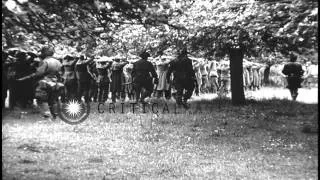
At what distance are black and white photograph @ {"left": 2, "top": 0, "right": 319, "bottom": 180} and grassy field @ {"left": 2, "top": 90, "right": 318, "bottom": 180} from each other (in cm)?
2

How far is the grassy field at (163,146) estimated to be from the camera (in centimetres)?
714

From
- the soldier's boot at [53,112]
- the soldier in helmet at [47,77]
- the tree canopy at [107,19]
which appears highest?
the tree canopy at [107,19]

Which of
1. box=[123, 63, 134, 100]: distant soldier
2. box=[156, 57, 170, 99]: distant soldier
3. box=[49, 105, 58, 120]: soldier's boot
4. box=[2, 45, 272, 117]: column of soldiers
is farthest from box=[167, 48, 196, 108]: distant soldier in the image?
box=[156, 57, 170, 99]: distant soldier

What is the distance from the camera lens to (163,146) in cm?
913

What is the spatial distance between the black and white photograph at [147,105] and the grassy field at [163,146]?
20mm

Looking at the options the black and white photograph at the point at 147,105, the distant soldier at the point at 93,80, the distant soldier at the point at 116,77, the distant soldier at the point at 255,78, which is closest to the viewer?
the black and white photograph at the point at 147,105

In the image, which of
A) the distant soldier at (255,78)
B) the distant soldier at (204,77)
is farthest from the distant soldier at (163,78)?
the distant soldier at (255,78)

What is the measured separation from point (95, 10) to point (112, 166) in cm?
245

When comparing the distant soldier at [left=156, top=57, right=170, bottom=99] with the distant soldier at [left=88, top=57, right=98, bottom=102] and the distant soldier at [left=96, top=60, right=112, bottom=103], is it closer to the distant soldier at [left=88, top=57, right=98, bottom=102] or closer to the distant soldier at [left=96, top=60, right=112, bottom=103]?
the distant soldier at [left=96, top=60, right=112, bottom=103]

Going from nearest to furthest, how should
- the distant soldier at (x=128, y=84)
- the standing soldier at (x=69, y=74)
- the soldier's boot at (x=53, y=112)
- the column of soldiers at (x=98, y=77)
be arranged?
the soldier's boot at (x=53, y=112) → the column of soldiers at (x=98, y=77) → the standing soldier at (x=69, y=74) → the distant soldier at (x=128, y=84)

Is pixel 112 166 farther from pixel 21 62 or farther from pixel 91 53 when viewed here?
pixel 21 62

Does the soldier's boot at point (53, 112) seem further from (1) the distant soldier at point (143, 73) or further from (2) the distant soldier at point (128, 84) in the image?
(2) the distant soldier at point (128, 84)

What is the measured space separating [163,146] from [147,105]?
282 inches

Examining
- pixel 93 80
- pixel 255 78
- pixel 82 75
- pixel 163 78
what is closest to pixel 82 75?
pixel 82 75
